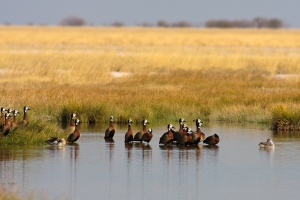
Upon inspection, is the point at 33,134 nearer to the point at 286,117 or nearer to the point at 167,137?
the point at 167,137

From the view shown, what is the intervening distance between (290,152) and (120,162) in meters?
3.70

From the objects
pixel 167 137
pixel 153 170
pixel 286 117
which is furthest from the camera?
pixel 286 117

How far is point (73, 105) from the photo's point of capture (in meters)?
23.8

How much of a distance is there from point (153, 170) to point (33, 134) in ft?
12.8

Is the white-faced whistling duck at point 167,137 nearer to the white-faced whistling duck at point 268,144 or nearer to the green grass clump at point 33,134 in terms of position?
the white-faced whistling duck at point 268,144

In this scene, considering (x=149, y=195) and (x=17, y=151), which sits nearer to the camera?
(x=149, y=195)

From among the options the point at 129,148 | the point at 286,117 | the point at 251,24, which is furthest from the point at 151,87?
the point at 251,24

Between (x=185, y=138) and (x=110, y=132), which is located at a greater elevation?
(x=110, y=132)

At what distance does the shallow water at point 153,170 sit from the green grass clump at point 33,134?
38cm

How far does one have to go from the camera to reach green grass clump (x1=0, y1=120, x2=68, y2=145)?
19250mm

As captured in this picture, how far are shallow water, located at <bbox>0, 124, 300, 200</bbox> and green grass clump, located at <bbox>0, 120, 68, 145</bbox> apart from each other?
0.38 meters

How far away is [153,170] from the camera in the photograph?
16.7 metres

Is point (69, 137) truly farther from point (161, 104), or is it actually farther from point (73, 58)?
point (73, 58)

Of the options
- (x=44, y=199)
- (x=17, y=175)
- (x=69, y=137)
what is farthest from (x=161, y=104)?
(x=44, y=199)
